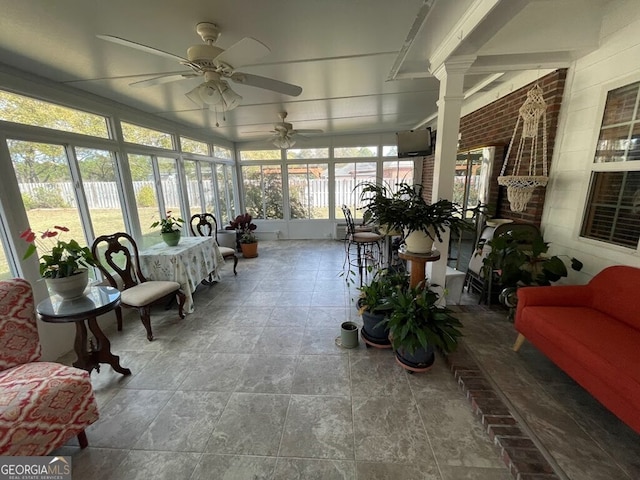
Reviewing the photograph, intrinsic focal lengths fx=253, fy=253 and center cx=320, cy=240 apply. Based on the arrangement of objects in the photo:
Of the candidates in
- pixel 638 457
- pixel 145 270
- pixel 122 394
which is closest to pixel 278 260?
pixel 145 270

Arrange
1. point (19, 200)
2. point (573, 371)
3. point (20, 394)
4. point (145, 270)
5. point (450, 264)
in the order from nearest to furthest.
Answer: point (20, 394) → point (573, 371) → point (19, 200) → point (145, 270) → point (450, 264)

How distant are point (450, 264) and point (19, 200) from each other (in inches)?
193

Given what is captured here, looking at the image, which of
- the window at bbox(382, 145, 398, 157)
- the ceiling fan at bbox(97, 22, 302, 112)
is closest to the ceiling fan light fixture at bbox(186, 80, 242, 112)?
the ceiling fan at bbox(97, 22, 302, 112)

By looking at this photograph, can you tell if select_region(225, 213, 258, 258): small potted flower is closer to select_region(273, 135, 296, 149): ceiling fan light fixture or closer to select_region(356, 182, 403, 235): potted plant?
select_region(273, 135, 296, 149): ceiling fan light fixture

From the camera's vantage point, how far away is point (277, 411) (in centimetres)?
166

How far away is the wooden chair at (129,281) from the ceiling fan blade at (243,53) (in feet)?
7.19

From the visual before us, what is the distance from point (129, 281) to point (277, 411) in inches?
87.5

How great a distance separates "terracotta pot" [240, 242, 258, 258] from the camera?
510 cm

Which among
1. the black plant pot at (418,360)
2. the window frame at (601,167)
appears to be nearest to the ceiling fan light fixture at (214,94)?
the black plant pot at (418,360)

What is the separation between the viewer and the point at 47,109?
2.32 m

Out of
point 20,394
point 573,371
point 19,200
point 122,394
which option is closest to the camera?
point 20,394

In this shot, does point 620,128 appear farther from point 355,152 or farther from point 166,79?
point 355,152

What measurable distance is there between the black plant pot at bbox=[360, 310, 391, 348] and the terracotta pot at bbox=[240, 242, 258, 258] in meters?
3.46

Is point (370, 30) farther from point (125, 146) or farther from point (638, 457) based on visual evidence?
point (125, 146)
